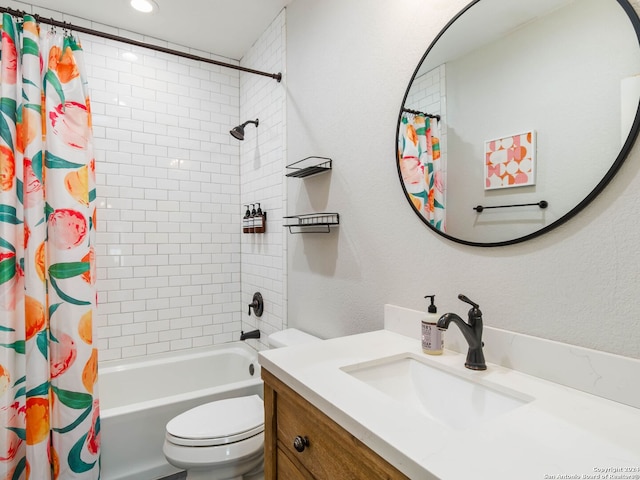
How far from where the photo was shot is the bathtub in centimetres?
178

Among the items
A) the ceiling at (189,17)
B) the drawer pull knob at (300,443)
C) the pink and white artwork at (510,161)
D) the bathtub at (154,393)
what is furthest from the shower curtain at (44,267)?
the pink and white artwork at (510,161)

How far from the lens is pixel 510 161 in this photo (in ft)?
3.19

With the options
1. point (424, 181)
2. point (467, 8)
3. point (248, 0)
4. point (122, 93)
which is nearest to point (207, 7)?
point (248, 0)

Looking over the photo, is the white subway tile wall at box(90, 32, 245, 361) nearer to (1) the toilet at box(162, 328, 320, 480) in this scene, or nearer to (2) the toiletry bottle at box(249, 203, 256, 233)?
(2) the toiletry bottle at box(249, 203, 256, 233)

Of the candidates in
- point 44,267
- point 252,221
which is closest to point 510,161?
point 252,221

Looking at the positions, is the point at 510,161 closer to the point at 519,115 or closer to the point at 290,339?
the point at 519,115

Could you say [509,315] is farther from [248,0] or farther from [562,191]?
[248,0]

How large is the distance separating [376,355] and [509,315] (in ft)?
1.31

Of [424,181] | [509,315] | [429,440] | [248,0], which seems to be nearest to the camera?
[429,440]

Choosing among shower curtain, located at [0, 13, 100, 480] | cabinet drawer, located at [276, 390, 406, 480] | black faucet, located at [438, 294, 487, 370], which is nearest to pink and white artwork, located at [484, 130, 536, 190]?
black faucet, located at [438, 294, 487, 370]

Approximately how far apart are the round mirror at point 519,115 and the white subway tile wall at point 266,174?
3.77ft

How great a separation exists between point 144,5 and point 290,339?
2210mm

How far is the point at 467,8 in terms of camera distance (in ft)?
3.51

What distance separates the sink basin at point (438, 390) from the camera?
848 millimetres
